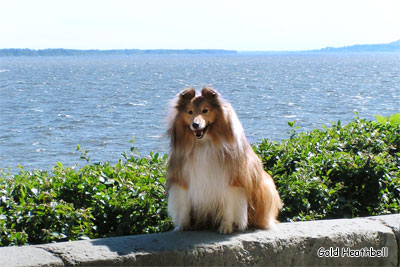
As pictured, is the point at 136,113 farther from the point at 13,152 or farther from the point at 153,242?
the point at 153,242

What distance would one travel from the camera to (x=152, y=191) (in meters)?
5.28

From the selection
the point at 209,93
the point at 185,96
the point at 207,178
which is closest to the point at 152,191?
the point at 207,178

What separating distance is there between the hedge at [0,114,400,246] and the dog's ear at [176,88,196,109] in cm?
117

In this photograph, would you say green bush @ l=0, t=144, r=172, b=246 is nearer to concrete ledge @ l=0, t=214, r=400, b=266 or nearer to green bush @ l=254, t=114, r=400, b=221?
concrete ledge @ l=0, t=214, r=400, b=266

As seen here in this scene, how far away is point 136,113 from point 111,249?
87.3ft

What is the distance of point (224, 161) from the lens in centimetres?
432

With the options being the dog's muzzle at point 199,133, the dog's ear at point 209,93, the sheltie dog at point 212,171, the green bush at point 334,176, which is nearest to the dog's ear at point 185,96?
the sheltie dog at point 212,171

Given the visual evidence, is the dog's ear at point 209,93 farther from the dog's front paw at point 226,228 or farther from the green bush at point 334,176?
the green bush at point 334,176

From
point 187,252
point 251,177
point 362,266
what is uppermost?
point 251,177

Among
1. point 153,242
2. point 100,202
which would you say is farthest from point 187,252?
point 100,202

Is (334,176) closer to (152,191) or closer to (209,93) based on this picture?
(152,191)

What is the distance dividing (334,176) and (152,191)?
2.14m

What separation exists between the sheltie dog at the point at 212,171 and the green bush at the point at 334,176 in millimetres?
991

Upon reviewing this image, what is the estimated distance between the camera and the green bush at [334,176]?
5547 mm
